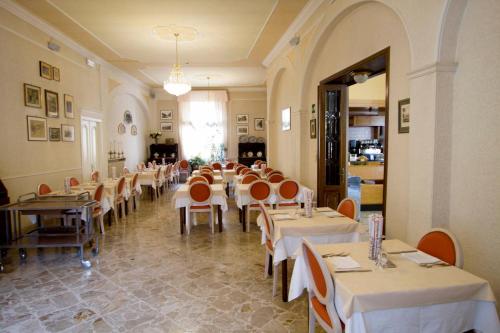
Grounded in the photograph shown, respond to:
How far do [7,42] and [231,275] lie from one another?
18.0ft

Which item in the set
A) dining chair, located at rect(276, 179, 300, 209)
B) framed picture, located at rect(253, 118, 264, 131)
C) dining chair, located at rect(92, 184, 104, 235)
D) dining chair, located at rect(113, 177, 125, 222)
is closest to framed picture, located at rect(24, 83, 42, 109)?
dining chair, located at rect(113, 177, 125, 222)

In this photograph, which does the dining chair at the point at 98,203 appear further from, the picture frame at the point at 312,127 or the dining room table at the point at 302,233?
the picture frame at the point at 312,127

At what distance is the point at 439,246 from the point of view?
2535mm

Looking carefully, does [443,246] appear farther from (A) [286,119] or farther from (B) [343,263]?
(A) [286,119]

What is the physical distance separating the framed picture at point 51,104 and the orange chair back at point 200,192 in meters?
3.61

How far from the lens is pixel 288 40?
25.2 ft

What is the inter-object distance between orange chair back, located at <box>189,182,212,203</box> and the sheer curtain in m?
8.90

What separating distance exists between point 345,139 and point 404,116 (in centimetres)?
231

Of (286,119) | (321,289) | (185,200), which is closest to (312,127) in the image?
(286,119)

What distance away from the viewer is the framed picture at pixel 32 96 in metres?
6.16

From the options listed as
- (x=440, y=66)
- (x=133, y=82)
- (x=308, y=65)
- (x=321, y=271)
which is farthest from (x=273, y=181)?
(x=133, y=82)

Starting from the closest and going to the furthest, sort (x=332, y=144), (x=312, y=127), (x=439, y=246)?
1. (x=439, y=246)
2. (x=332, y=144)
3. (x=312, y=127)

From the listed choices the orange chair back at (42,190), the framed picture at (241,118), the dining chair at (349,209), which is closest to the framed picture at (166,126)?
the framed picture at (241,118)

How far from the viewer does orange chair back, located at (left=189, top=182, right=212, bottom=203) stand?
5.87 metres
